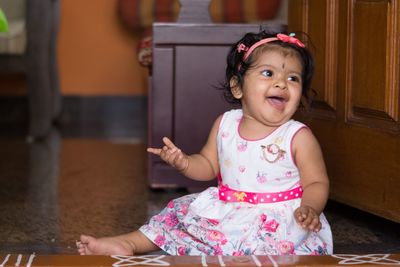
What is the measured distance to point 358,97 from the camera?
2260 mm

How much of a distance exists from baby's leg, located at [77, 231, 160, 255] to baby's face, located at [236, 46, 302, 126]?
377 mm

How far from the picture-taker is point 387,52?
211 cm

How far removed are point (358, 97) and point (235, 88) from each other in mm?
458

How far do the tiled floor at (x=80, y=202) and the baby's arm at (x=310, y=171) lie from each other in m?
0.29

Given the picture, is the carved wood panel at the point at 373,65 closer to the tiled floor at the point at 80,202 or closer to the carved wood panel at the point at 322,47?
the carved wood panel at the point at 322,47

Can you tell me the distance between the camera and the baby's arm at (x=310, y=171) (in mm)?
1812

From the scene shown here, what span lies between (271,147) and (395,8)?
0.49 metres

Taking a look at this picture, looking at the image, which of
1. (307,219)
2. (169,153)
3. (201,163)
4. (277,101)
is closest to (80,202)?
(201,163)

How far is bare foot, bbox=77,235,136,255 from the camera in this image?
1796mm

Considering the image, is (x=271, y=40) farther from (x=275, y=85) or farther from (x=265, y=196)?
(x=265, y=196)

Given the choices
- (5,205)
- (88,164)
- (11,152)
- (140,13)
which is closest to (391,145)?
(5,205)

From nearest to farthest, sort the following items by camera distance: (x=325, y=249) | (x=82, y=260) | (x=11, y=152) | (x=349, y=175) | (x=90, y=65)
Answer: (x=82, y=260)
(x=325, y=249)
(x=349, y=175)
(x=11, y=152)
(x=90, y=65)

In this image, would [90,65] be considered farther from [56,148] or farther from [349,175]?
[349,175]

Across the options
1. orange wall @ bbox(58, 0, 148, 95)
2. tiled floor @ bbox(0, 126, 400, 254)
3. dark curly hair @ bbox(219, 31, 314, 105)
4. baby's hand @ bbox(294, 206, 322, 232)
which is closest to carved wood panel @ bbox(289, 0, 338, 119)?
tiled floor @ bbox(0, 126, 400, 254)
